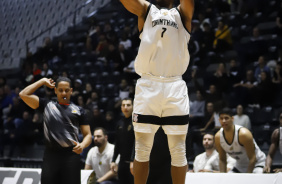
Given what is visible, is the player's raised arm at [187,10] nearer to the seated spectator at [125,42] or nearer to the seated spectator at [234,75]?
the seated spectator at [234,75]

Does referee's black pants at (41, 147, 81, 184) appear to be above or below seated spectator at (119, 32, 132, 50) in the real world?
below

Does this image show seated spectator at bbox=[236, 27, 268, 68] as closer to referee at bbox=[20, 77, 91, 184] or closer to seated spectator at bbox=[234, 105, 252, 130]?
seated spectator at bbox=[234, 105, 252, 130]

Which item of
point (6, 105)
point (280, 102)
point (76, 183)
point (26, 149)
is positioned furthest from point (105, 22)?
point (76, 183)

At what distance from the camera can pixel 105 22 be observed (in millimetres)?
16109

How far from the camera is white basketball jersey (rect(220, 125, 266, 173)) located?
675 cm

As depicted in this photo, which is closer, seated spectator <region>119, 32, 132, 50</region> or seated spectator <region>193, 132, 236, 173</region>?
seated spectator <region>193, 132, 236, 173</region>

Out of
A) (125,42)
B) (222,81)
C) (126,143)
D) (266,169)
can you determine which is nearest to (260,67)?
(222,81)

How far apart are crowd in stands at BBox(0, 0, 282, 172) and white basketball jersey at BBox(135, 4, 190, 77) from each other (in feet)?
17.4

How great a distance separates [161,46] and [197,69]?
813 cm

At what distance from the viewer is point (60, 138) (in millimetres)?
4633

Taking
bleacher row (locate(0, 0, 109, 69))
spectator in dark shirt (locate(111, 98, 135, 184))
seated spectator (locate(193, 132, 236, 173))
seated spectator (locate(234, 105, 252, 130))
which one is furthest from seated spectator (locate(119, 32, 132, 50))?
spectator in dark shirt (locate(111, 98, 135, 184))

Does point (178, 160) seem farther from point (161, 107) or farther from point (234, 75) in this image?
point (234, 75)

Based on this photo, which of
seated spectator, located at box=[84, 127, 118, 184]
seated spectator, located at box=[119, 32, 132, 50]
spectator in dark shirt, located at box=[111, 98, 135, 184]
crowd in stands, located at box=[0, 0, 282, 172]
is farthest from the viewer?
seated spectator, located at box=[119, 32, 132, 50]

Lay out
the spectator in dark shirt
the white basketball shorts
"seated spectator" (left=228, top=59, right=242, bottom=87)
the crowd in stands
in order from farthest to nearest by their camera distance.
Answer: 1. "seated spectator" (left=228, top=59, right=242, bottom=87)
2. the crowd in stands
3. the spectator in dark shirt
4. the white basketball shorts
